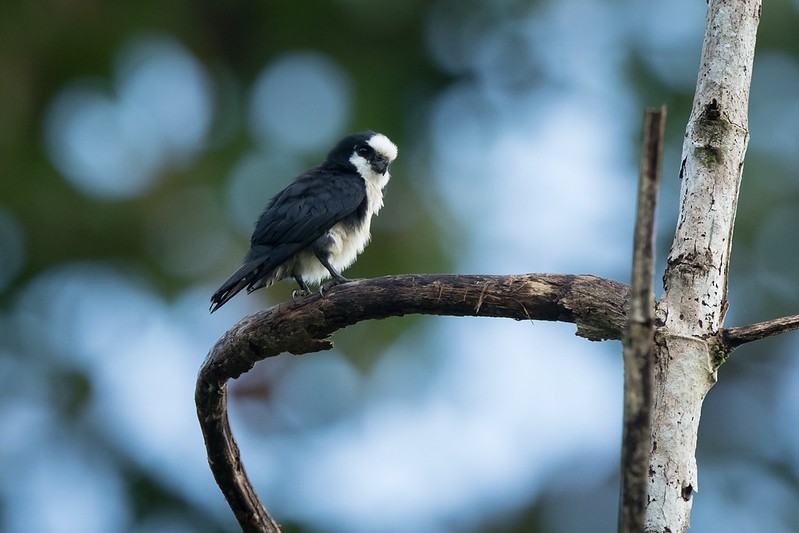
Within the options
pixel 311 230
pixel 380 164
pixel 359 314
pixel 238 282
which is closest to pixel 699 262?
pixel 359 314

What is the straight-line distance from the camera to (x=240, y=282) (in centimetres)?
455

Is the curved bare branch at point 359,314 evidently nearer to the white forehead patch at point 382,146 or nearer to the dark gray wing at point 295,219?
the dark gray wing at point 295,219

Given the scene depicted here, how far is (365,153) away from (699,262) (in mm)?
2983

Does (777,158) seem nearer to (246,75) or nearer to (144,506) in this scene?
(246,75)

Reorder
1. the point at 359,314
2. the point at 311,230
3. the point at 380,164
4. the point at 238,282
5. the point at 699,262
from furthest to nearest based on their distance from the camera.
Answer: the point at 380,164 < the point at 311,230 < the point at 238,282 < the point at 359,314 < the point at 699,262

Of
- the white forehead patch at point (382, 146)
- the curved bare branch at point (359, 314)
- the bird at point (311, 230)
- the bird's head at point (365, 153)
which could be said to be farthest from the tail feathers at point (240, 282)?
the white forehead patch at point (382, 146)

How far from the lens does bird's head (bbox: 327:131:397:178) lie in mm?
5723

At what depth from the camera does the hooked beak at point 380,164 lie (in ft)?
18.8

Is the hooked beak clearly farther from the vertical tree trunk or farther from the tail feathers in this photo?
the vertical tree trunk

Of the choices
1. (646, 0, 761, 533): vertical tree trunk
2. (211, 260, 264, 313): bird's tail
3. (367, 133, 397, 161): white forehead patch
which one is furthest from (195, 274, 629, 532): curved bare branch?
(367, 133, 397, 161): white forehead patch

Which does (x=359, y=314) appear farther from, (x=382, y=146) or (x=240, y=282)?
(x=382, y=146)

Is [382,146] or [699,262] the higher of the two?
[382,146]

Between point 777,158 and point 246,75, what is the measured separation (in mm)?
5469

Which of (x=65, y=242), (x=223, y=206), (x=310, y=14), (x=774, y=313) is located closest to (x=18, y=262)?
(x=65, y=242)
